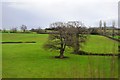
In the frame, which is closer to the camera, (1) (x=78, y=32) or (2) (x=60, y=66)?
(2) (x=60, y=66)

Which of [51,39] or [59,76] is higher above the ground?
[51,39]

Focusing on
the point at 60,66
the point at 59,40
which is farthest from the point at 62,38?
the point at 60,66

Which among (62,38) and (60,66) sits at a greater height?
(62,38)

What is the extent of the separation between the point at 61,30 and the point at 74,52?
4.89 metres

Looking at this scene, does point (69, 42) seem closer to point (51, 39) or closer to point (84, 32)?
point (51, 39)

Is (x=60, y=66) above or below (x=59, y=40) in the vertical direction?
below

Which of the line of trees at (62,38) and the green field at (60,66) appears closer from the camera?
the green field at (60,66)

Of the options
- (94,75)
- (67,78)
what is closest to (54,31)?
(67,78)

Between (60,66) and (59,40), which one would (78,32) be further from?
(60,66)

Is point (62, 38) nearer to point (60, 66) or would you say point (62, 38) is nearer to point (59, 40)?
point (59, 40)

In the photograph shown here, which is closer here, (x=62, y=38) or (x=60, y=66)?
(x=60, y=66)

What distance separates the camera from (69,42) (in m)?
27.5

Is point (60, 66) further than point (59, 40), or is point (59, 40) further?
point (59, 40)

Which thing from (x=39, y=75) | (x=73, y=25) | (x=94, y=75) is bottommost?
(x=39, y=75)
